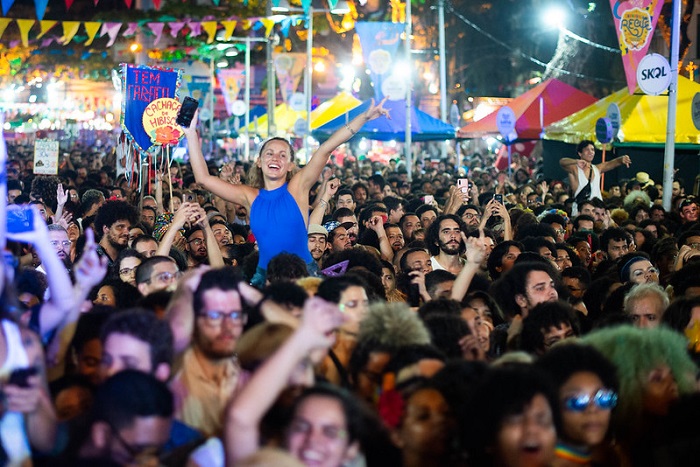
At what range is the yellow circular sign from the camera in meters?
12.0

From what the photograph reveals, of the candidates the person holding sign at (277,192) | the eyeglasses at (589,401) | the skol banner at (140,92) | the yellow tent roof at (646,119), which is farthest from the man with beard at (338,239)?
the yellow tent roof at (646,119)

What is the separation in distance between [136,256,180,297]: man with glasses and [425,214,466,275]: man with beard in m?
3.05

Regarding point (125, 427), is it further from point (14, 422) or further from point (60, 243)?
point (60, 243)

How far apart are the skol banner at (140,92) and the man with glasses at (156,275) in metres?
5.92

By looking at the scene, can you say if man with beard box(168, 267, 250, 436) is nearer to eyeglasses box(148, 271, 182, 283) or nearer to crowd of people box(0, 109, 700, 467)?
crowd of people box(0, 109, 700, 467)

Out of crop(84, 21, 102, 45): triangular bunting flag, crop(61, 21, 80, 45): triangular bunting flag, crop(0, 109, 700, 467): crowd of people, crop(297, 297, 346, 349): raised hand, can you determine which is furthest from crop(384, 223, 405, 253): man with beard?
crop(61, 21, 80, 45): triangular bunting flag

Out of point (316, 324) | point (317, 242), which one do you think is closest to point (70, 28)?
point (317, 242)

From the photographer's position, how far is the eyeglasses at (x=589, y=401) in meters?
4.28

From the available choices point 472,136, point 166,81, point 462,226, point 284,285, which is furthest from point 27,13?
point 284,285

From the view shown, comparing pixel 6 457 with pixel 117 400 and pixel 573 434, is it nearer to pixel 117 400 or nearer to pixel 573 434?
pixel 117 400

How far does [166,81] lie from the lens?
12562 mm

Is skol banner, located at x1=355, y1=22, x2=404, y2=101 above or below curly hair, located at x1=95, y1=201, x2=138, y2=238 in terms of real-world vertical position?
above

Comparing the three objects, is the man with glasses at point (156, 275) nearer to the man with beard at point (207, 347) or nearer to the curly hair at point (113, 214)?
the man with beard at point (207, 347)

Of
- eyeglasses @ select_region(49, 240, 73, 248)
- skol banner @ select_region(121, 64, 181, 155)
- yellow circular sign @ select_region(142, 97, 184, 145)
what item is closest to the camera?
eyeglasses @ select_region(49, 240, 73, 248)
